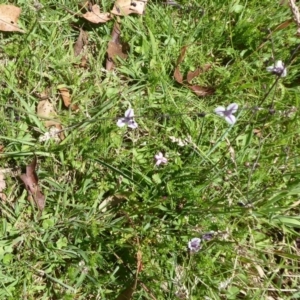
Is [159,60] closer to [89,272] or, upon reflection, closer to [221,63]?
[221,63]

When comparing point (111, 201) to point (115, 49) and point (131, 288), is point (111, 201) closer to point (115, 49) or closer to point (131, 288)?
point (131, 288)

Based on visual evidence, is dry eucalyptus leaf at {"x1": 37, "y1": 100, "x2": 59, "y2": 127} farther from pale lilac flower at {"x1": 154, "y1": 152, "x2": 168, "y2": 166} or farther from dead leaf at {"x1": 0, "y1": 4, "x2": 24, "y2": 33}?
pale lilac flower at {"x1": 154, "y1": 152, "x2": 168, "y2": 166}

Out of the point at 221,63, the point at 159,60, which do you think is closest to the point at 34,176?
the point at 159,60

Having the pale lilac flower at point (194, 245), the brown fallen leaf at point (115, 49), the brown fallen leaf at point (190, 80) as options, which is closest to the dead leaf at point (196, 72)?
the brown fallen leaf at point (190, 80)

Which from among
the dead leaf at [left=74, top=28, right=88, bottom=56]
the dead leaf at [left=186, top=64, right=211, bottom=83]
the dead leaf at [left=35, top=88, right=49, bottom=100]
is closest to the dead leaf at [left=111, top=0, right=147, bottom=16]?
the dead leaf at [left=74, top=28, right=88, bottom=56]

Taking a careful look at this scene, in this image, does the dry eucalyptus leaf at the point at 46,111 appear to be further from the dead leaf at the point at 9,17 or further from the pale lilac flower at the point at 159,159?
the pale lilac flower at the point at 159,159

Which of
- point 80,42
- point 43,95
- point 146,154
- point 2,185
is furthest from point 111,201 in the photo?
point 80,42

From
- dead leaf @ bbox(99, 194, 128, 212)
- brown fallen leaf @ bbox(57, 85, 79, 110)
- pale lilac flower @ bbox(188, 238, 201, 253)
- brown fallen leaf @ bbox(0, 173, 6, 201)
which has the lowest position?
brown fallen leaf @ bbox(0, 173, 6, 201)
